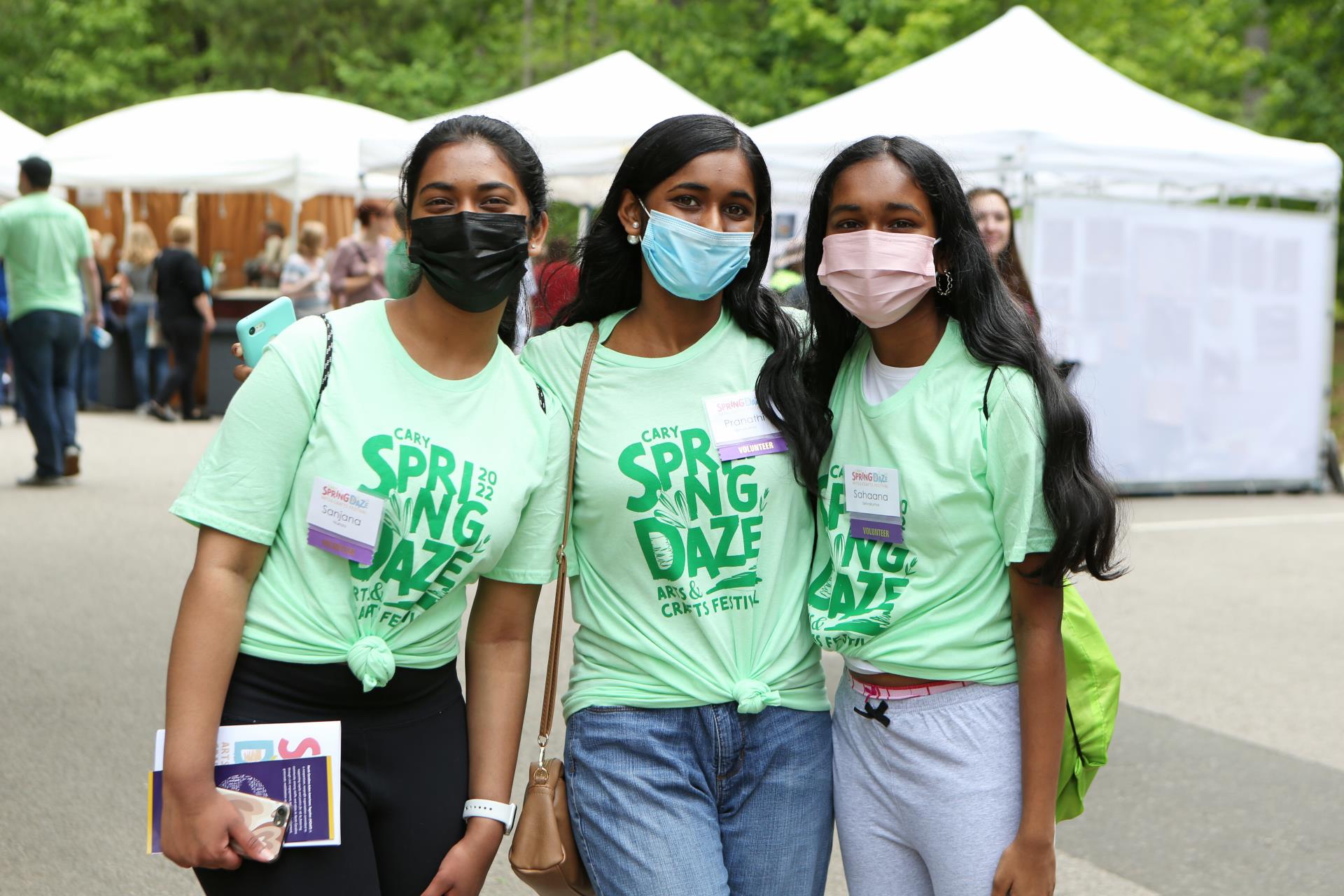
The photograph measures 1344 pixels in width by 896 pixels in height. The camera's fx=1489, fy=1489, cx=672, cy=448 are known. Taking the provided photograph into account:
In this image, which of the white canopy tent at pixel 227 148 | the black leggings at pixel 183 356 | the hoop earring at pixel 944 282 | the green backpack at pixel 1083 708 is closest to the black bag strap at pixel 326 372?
the hoop earring at pixel 944 282

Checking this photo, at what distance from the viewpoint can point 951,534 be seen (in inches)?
92.4

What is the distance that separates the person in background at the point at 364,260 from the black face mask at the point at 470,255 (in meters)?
8.90

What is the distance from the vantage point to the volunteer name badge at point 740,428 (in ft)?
8.07

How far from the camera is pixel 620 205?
8.98 feet

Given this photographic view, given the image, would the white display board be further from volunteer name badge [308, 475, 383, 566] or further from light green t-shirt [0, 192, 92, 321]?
volunteer name badge [308, 475, 383, 566]

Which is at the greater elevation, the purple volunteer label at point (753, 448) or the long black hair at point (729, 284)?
the long black hair at point (729, 284)

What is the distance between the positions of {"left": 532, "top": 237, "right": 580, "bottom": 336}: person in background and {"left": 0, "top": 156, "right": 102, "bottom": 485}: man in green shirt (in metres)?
7.94

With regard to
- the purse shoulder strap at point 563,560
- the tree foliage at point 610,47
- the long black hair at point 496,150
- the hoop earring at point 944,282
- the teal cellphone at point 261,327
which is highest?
the tree foliage at point 610,47

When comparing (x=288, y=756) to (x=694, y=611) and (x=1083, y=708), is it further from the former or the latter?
(x=1083, y=708)

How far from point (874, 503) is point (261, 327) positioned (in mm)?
1082

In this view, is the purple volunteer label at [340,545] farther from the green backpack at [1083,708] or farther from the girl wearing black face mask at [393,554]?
the green backpack at [1083,708]

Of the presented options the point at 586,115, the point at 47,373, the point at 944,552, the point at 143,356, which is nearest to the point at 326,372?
the point at 944,552

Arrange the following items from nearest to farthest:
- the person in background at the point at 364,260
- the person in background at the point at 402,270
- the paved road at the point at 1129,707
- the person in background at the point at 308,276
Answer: the person in background at the point at 402,270 < the paved road at the point at 1129,707 < the person in background at the point at 364,260 < the person in background at the point at 308,276

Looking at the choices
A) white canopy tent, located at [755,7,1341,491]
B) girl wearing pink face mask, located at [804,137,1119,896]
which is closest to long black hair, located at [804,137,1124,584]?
girl wearing pink face mask, located at [804,137,1119,896]
